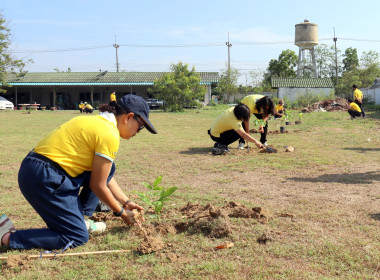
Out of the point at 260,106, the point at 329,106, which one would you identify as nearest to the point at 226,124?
the point at 260,106

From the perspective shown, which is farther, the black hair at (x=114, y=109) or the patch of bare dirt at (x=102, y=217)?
the patch of bare dirt at (x=102, y=217)

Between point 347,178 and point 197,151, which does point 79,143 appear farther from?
point 197,151

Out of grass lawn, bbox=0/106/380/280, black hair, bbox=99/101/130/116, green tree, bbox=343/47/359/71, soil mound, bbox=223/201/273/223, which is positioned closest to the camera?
grass lawn, bbox=0/106/380/280

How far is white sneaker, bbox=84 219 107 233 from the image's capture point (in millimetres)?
3920

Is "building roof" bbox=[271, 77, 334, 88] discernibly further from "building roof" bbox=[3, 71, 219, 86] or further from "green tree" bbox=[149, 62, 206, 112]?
"building roof" bbox=[3, 71, 219, 86]

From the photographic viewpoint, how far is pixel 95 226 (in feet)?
13.0

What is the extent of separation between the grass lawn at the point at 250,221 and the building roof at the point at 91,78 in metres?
35.3

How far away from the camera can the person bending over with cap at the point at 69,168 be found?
3.29 metres

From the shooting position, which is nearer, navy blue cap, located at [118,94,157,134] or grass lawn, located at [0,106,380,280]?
grass lawn, located at [0,106,380,280]

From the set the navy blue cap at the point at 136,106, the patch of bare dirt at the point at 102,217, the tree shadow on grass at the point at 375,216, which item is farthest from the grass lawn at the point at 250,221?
the navy blue cap at the point at 136,106

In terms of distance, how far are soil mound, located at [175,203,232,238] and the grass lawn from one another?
6cm

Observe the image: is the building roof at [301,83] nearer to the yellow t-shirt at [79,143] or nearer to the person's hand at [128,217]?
the person's hand at [128,217]

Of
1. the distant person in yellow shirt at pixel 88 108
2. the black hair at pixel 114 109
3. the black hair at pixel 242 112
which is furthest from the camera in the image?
the distant person in yellow shirt at pixel 88 108

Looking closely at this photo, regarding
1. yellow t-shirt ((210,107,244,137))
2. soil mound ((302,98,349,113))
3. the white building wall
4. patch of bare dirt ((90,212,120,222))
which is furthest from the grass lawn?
the white building wall
